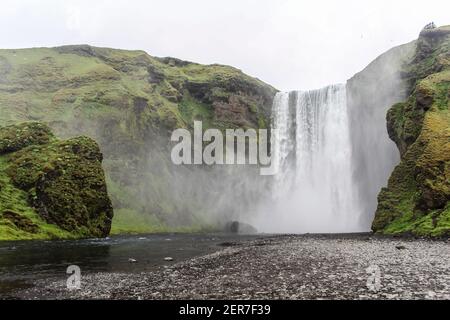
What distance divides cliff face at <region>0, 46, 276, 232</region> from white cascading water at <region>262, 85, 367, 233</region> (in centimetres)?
1742

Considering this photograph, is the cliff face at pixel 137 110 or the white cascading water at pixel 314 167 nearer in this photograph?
the white cascading water at pixel 314 167

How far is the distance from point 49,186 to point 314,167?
6416 cm

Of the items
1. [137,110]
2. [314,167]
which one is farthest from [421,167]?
[137,110]

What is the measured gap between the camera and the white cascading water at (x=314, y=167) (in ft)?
322

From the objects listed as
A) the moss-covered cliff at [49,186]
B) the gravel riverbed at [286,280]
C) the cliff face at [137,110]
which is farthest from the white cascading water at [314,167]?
the gravel riverbed at [286,280]

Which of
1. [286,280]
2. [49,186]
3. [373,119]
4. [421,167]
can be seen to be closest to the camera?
[286,280]

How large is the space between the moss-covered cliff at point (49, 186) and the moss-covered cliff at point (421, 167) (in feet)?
153

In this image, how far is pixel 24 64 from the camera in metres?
135

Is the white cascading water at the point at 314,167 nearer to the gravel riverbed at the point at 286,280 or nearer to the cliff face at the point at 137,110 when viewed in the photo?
the cliff face at the point at 137,110

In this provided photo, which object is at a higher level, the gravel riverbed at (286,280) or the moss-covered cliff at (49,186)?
the moss-covered cliff at (49,186)

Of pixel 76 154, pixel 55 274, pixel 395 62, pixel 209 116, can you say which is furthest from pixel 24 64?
pixel 55 274

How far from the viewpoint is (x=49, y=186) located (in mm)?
70062

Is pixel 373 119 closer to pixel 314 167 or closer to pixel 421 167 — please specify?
pixel 314 167
